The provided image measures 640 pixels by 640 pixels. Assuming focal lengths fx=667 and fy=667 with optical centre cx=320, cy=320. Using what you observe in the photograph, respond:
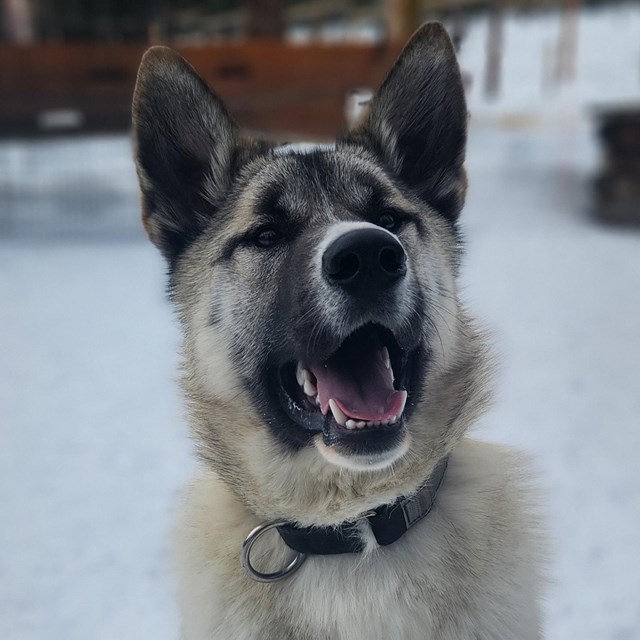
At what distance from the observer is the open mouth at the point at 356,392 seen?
4.91ft

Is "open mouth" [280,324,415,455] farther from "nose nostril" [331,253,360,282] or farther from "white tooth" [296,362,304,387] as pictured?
"nose nostril" [331,253,360,282]

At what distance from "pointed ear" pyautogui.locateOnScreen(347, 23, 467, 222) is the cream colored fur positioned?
0.83 meters

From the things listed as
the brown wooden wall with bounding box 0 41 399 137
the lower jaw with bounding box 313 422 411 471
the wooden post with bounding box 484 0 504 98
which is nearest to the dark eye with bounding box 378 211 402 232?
the lower jaw with bounding box 313 422 411 471

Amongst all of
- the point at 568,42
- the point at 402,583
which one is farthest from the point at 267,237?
the point at 568,42

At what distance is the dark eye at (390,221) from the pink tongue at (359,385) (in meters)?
0.35

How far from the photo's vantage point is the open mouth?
1.50 meters

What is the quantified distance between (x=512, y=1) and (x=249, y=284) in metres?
10.4

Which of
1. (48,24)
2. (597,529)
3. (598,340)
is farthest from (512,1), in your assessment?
(597,529)

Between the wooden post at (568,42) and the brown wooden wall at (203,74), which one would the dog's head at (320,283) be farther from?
the wooden post at (568,42)

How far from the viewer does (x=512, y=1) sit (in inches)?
409

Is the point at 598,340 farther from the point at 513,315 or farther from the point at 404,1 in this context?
the point at 404,1

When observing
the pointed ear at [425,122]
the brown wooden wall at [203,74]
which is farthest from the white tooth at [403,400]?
the brown wooden wall at [203,74]

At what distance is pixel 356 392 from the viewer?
1577 millimetres

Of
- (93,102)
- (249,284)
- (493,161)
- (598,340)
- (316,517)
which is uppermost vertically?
(249,284)
